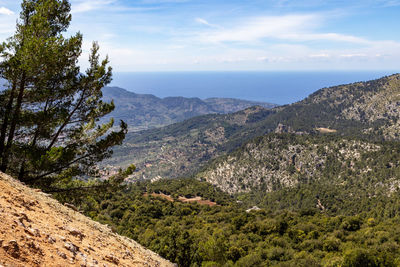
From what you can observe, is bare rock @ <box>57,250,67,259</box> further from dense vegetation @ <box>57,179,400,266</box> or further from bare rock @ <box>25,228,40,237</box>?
dense vegetation @ <box>57,179,400,266</box>

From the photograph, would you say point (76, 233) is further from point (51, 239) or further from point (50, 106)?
point (50, 106)

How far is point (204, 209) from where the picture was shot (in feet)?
185

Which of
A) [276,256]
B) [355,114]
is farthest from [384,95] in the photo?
[276,256]

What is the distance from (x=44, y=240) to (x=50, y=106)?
906 cm

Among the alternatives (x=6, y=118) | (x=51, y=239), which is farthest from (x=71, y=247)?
(x=6, y=118)

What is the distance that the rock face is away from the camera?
202 inches

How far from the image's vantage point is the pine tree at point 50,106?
11242mm

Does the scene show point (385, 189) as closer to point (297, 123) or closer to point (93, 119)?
point (93, 119)

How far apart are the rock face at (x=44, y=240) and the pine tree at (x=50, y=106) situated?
3911 mm

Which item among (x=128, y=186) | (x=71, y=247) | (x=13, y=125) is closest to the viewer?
(x=71, y=247)

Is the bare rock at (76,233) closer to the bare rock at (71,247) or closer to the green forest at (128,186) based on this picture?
the bare rock at (71,247)

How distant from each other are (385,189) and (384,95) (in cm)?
13154

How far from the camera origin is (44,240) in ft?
20.0

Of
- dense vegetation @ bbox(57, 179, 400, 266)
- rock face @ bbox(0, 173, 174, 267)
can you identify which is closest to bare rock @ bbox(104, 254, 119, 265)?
rock face @ bbox(0, 173, 174, 267)
